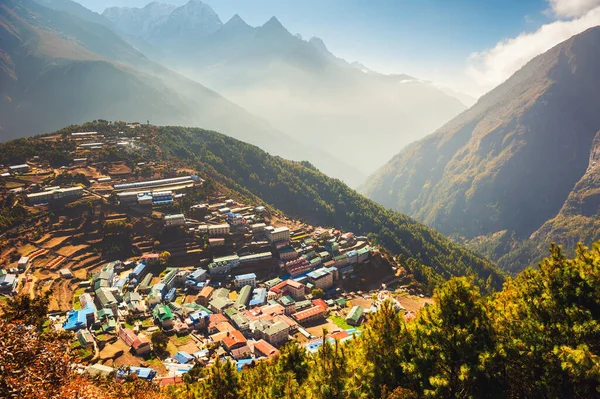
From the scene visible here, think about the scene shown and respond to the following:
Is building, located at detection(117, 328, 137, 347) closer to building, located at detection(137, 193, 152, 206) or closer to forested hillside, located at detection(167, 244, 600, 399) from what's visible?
forested hillside, located at detection(167, 244, 600, 399)

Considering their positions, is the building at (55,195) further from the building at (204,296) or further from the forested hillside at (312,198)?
the forested hillside at (312,198)

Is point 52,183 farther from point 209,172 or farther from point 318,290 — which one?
point 318,290

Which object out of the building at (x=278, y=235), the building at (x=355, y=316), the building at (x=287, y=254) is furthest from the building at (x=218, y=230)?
the building at (x=355, y=316)

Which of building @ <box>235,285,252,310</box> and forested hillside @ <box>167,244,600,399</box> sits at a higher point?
forested hillside @ <box>167,244,600,399</box>

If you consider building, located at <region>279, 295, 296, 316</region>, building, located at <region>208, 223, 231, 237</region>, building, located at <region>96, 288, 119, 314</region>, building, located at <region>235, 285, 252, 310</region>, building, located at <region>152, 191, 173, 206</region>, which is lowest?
building, located at <region>96, 288, 119, 314</region>

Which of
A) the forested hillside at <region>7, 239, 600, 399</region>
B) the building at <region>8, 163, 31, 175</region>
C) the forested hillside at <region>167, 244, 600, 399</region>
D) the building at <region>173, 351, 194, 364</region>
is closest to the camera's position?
the forested hillside at <region>7, 239, 600, 399</region>

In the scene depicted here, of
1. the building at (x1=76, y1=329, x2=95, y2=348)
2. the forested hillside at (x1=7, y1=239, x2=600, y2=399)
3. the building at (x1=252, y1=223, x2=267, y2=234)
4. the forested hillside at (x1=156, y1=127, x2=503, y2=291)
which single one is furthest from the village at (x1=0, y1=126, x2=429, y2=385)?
the forested hillside at (x1=156, y1=127, x2=503, y2=291)

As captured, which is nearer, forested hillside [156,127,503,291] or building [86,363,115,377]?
building [86,363,115,377]
